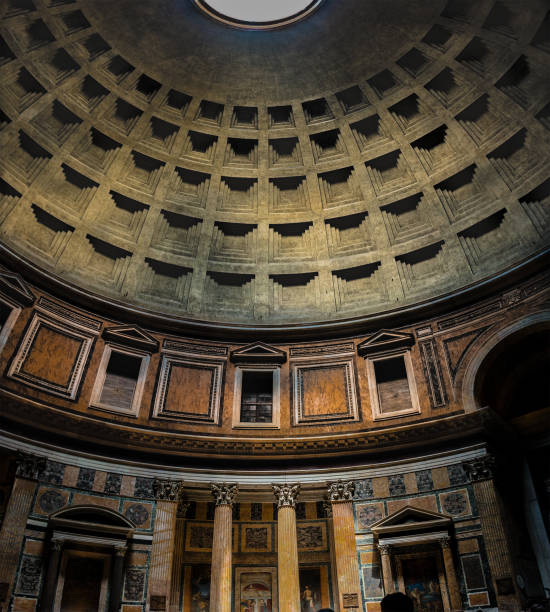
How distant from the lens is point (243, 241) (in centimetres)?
2491

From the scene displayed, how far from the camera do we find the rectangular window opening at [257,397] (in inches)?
824

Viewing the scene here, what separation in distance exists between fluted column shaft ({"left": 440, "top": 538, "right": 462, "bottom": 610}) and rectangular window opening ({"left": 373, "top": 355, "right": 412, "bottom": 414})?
16.1ft

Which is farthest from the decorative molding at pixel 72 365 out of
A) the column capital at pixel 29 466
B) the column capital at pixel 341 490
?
the column capital at pixel 341 490

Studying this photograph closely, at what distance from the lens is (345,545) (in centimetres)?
1759

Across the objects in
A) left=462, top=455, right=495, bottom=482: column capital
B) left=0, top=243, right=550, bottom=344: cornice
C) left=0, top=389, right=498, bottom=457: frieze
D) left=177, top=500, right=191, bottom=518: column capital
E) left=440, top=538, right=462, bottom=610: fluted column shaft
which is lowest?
left=440, top=538, right=462, bottom=610: fluted column shaft

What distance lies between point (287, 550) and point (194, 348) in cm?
845

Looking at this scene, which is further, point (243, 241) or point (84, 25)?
point (243, 241)

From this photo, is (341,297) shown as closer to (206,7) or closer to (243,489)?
(243,489)

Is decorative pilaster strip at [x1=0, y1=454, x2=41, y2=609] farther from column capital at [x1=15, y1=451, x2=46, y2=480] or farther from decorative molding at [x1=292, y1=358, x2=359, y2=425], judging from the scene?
decorative molding at [x1=292, y1=358, x2=359, y2=425]

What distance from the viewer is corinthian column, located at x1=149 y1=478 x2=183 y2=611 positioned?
1647cm

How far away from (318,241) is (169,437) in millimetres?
10965

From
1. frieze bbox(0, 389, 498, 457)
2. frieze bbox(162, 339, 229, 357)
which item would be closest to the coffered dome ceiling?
frieze bbox(162, 339, 229, 357)

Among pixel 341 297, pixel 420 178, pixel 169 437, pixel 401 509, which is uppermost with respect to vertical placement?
pixel 420 178

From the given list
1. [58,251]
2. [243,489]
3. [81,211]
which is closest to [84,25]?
[81,211]
